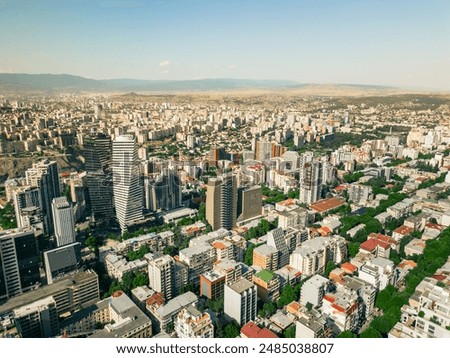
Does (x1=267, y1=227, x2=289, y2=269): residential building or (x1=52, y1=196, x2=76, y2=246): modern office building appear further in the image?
(x1=52, y1=196, x2=76, y2=246): modern office building

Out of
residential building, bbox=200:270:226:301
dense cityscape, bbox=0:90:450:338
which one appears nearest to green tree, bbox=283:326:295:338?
dense cityscape, bbox=0:90:450:338

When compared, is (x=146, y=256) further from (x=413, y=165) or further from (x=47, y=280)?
(x=413, y=165)

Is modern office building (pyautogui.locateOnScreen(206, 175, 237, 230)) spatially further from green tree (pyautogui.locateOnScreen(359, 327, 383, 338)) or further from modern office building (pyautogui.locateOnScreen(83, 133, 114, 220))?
green tree (pyautogui.locateOnScreen(359, 327, 383, 338))

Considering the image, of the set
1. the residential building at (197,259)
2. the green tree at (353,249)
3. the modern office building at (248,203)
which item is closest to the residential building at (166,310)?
the residential building at (197,259)

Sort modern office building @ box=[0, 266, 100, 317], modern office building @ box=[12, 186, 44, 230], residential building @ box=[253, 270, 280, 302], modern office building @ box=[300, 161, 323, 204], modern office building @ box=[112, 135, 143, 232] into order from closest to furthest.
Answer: modern office building @ box=[0, 266, 100, 317] → residential building @ box=[253, 270, 280, 302] → modern office building @ box=[12, 186, 44, 230] → modern office building @ box=[112, 135, 143, 232] → modern office building @ box=[300, 161, 323, 204]

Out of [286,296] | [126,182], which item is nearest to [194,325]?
[286,296]

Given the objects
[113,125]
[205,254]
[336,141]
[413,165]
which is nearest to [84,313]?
[205,254]

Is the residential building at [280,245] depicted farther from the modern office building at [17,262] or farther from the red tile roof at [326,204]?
the modern office building at [17,262]
